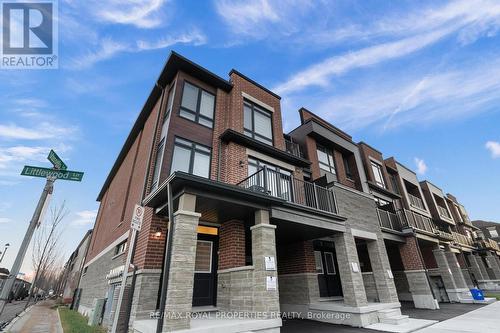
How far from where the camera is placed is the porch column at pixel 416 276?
45.7 ft

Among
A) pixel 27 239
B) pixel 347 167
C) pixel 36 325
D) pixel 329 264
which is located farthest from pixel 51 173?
pixel 347 167

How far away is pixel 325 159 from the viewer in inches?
650

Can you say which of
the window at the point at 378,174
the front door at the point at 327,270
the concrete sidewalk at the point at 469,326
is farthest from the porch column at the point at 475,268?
the front door at the point at 327,270

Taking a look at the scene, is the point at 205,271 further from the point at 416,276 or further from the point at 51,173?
the point at 416,276

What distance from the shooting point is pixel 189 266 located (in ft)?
19.7

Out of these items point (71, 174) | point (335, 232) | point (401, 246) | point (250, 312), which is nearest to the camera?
point (71, 174)

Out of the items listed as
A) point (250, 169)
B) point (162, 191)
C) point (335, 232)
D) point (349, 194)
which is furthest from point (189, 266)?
point (349, 194)

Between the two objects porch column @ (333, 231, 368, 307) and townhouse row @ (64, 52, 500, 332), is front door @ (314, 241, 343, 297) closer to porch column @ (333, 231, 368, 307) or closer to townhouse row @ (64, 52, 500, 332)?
townhouse row @ (64, 52, 500, 332)

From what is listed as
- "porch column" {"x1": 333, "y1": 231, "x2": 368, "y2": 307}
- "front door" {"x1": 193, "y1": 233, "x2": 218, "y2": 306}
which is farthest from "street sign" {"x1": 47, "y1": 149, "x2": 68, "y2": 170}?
"porch column" {"x1": 333, "y1": 231, "x2": 368, "y2": 307}

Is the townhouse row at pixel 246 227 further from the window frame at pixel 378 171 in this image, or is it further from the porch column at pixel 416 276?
the window frame at pixel 378 171

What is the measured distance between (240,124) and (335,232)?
6.75 metres

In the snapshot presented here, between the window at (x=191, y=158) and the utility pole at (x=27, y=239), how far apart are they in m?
4.25

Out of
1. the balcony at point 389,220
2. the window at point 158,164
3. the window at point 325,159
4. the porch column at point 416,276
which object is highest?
the window at point 325,159

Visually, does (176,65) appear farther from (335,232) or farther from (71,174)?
(335,232)
